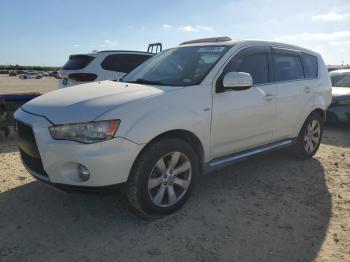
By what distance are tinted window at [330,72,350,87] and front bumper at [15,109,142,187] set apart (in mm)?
8029

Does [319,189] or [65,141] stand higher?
[65,141]

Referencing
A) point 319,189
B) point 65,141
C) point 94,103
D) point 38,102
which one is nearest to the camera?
point 65,141

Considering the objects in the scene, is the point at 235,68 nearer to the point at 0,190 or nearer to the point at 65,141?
the point at 65,141

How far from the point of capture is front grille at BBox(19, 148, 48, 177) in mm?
3379

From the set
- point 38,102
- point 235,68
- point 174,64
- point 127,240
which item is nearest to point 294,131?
point 235,68

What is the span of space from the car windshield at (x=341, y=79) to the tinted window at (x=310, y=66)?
165 inches

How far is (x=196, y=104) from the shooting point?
3.76 m

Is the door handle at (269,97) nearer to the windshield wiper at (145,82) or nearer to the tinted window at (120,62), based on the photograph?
the windshield wiper at (145,82)

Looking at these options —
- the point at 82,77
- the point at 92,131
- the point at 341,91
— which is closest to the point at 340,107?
the point at 341,91

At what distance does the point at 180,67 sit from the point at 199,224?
1854 mm

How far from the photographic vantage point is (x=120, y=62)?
26.6 feet

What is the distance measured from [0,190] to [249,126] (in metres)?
3.09

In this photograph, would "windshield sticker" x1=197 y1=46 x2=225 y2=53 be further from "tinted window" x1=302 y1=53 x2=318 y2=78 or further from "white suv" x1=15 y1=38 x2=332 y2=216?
"tinted window" x1=302 y1=53 x2=318 y2=78

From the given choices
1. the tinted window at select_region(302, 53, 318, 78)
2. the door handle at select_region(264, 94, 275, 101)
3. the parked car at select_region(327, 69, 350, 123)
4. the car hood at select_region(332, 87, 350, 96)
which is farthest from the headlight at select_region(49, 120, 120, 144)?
the car hood at select_region(332, 87, 350, 96)
